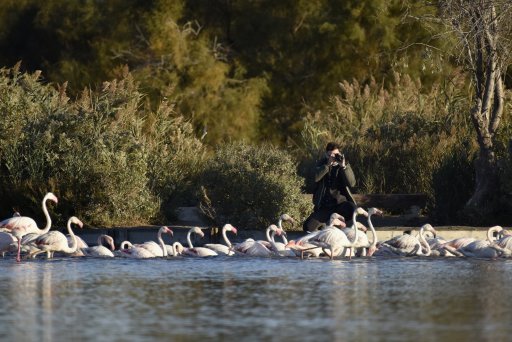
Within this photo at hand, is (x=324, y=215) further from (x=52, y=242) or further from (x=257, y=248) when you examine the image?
(x=52, y=242)

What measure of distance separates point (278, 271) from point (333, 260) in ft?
6.23

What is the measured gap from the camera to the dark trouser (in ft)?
61.0

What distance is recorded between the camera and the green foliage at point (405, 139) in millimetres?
22109

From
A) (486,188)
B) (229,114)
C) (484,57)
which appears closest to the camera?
(486,188)

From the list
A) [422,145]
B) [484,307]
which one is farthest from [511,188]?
[484,307]

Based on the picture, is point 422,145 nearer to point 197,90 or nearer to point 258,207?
point 258,207

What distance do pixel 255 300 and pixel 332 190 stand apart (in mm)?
6959

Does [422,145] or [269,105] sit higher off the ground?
[269,105]

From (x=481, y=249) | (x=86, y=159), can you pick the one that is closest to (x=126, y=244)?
(x=86, y=159)

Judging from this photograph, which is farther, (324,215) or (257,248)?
(324,215)

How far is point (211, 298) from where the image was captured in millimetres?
12258

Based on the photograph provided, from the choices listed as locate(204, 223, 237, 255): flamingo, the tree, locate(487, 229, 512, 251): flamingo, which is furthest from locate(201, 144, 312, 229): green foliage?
locate(487, 229, 512, 251): flamingo

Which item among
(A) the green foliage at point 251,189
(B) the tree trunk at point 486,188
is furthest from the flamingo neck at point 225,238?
(B) the tree trunk at point 486,188

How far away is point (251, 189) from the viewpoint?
2017 centimetres
